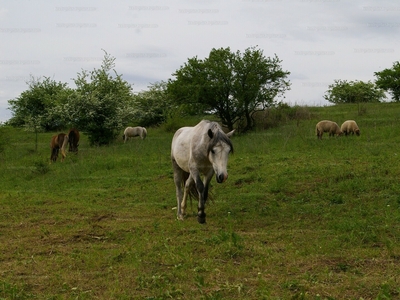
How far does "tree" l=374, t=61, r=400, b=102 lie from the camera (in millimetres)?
37094

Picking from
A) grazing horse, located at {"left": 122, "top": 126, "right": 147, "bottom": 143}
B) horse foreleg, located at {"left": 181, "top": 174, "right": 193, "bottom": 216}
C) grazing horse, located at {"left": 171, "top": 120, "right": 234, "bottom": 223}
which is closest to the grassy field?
horse foreleg, located at {"left": 181, "top": 174, "right": 193, "bottom": 216}

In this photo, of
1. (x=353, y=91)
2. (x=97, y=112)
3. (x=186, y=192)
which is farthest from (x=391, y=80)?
(x=186, y=192)

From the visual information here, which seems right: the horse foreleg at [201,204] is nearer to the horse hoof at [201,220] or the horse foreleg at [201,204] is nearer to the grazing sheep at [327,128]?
the horse hoof at [201,220]

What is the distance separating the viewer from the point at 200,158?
831cm

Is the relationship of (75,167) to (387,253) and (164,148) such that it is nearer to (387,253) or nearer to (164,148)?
(164,148)

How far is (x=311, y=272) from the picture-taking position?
5133 millimetres

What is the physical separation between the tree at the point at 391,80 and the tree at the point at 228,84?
15.7 m

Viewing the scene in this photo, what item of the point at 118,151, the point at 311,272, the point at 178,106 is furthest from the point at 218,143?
the point at 178,106

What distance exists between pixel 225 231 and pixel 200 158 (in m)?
1.50

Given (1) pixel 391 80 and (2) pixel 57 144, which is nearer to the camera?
(2) pixel 57 144

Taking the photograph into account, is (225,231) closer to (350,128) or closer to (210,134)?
(210,134)

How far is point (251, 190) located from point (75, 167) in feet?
28.1

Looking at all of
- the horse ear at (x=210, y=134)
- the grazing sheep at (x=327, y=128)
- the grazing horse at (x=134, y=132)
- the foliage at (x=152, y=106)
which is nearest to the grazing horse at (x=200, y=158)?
the horse ear at (x=210, y=134)

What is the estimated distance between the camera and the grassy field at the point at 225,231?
4785 millimetres
